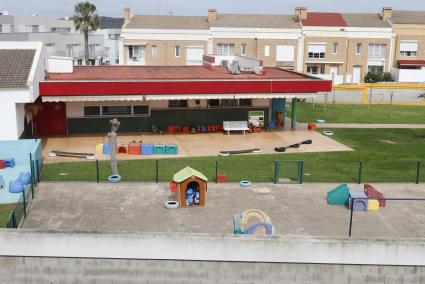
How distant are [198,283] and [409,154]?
18.1 meters

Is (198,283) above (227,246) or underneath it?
underneath

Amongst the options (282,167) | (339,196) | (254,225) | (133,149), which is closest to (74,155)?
(133,149)

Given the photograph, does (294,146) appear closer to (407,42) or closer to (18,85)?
(18,85)

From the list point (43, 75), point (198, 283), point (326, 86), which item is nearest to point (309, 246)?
point (198, 283)

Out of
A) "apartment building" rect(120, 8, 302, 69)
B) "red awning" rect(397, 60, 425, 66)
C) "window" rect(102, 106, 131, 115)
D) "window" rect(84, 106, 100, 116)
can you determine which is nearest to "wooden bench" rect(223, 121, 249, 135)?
"window" rect(102, 106, 131, 115)

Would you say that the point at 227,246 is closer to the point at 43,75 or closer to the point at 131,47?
the point at 43,75

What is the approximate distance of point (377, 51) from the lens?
70.6 meters

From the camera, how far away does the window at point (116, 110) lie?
32.7m

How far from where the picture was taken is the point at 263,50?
224 ft

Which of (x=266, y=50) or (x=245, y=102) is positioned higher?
(x=266, y=50)

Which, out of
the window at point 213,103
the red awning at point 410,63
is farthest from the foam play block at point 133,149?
the red awning at point 410,63

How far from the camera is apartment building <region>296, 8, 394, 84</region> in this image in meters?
69.1

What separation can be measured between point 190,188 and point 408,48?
60213 millimetres

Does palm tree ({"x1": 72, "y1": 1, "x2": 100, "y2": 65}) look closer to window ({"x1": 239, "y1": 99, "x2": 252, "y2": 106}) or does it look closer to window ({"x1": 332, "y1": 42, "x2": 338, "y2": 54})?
window ({"x1": 332, "y1": 42, "x2": 338, "y2": 54})
